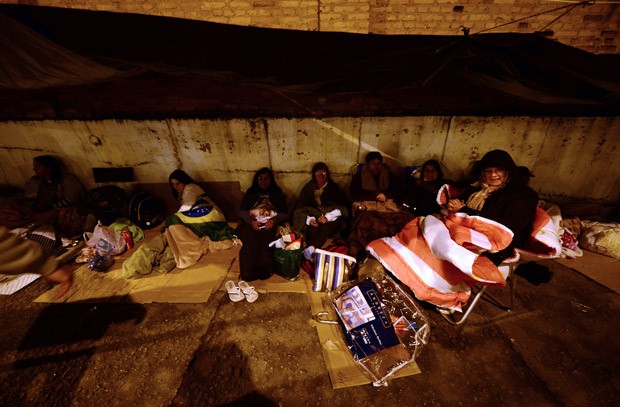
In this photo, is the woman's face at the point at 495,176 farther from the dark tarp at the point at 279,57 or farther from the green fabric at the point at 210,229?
the green fabric at the point at 210,229

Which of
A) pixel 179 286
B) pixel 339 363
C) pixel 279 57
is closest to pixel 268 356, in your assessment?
pixel 339 363

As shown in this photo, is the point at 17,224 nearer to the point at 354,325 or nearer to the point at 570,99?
the point at 354,325

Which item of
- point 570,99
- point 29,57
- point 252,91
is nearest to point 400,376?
point 570,99

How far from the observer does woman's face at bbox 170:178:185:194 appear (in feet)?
12.8

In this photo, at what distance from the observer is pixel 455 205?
9.41 feet

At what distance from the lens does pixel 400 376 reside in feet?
7.22

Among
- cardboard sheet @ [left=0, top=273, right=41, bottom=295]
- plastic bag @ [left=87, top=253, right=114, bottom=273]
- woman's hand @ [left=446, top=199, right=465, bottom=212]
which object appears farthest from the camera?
plastic bag @ [left=87, top=253, right=114, bottom=273]

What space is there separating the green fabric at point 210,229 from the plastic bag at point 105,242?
70 centimetres

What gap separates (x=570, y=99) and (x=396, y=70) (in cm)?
217

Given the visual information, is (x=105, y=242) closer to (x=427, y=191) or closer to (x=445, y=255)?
(x=445, y=255)

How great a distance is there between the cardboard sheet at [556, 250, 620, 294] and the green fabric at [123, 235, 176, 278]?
606 centimetres

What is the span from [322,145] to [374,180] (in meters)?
1.12

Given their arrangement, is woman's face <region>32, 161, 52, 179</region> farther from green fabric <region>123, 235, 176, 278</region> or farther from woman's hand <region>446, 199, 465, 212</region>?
woman's hand <region>446, 199, 465, 212</region>

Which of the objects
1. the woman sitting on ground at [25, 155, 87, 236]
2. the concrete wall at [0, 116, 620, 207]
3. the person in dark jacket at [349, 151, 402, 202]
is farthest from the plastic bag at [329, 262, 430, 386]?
the woman sitting on ground at [25, 155, 87, 236]
